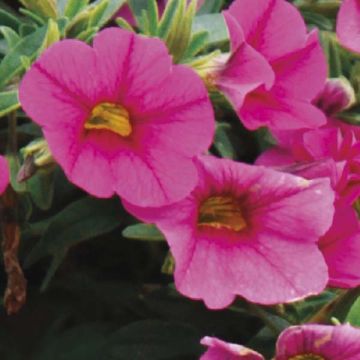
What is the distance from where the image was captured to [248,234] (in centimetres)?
89

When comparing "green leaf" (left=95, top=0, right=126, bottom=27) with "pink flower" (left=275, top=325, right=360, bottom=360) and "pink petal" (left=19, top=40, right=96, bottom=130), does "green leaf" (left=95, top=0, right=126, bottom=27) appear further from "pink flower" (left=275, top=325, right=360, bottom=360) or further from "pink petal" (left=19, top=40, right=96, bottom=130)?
"pink flower" (left=275, top=325, right=360, bottom=360)

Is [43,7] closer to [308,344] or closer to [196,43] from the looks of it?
[196,43]

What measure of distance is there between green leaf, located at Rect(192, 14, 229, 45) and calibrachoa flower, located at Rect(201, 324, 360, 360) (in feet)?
1.13

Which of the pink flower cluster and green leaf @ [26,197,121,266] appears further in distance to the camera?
green leaf @ [26,197,121,266]

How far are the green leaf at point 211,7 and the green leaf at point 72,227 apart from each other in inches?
10.3

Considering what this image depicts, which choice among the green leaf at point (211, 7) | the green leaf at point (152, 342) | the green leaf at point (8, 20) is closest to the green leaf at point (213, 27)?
the green leaf at point (211, 7)

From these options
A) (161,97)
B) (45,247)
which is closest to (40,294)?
(45,247)

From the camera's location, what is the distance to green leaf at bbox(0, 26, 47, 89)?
35.4 inches

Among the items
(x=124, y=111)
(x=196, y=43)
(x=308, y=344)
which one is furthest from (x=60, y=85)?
(x=308, y=344)

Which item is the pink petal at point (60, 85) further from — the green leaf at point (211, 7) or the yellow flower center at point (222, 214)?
the green leaf at point (211, 7)

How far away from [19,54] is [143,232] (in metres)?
0.19

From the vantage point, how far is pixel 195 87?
83cm

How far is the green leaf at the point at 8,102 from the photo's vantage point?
0.87m

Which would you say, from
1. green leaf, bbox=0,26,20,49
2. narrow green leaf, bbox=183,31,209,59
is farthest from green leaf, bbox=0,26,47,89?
narrow green leaf, bbox=183,31,209,59
